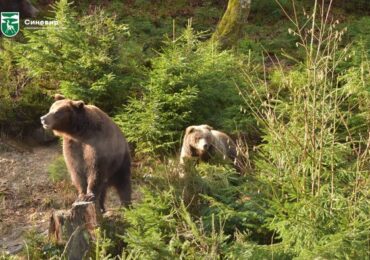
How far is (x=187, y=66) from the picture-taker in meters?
10.6

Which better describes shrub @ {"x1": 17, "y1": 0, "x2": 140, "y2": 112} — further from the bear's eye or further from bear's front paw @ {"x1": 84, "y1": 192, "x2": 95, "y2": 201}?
bear's front paw @ {"x1": 84, "y1": 192, "x2": 95, "y2": 201}

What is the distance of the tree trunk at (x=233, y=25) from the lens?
45.0 feet

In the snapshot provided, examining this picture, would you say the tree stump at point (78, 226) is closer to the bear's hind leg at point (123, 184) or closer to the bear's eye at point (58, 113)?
the bear's hind leg at point (123, 184)

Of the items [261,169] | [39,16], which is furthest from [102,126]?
[39,16]

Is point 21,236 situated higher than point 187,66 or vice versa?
point 187,66

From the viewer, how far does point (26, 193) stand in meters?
9.72

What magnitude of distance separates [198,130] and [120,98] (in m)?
1.77

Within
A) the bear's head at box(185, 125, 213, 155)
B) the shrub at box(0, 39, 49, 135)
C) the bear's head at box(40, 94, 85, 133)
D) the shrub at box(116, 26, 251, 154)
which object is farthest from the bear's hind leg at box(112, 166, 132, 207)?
the shrub at box(0, 39, 49, 135)

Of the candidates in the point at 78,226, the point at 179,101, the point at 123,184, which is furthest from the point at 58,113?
the point at 179,101

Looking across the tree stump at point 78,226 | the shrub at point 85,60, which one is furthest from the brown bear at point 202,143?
the tree stump at point 78,226

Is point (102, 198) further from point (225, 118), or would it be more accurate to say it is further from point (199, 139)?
point (225, 118)

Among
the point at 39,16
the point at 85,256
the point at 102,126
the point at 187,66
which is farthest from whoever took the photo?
the point at 39,16

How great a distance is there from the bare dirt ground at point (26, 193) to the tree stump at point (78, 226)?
0.78 m

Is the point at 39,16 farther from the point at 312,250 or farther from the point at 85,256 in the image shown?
the point at 312,250
